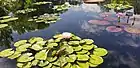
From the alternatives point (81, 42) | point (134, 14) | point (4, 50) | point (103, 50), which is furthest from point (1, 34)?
point (134, 14)

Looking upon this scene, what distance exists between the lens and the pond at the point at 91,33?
3.35 m

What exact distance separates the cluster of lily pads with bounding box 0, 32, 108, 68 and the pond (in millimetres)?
166

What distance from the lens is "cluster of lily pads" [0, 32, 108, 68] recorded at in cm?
307

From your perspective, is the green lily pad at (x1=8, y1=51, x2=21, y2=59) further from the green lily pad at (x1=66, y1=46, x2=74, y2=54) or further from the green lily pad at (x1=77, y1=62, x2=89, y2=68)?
the green lily pad at (x1=77, y1=62, x2=89, y2=68)

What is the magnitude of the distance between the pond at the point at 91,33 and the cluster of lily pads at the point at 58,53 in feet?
0.55

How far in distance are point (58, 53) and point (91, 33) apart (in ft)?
5.02

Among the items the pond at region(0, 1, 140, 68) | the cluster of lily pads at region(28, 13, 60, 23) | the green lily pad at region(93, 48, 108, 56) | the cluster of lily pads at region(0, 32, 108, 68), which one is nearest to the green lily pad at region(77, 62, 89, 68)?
the cluster of lily pads at region(0, 32, 108, 68)

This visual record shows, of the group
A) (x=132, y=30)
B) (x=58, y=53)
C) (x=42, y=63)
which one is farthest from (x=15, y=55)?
(x=132, y=30)

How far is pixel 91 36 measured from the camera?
438cm

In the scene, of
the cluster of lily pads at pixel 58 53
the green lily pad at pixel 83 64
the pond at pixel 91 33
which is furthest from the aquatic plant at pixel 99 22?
the green lily pad at pixel 83 64

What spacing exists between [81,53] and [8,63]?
125 centimetres

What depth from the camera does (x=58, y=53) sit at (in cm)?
325

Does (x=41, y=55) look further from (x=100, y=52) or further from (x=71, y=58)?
(x=100, y=52)

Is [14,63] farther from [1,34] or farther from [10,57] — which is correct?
[1,34]
